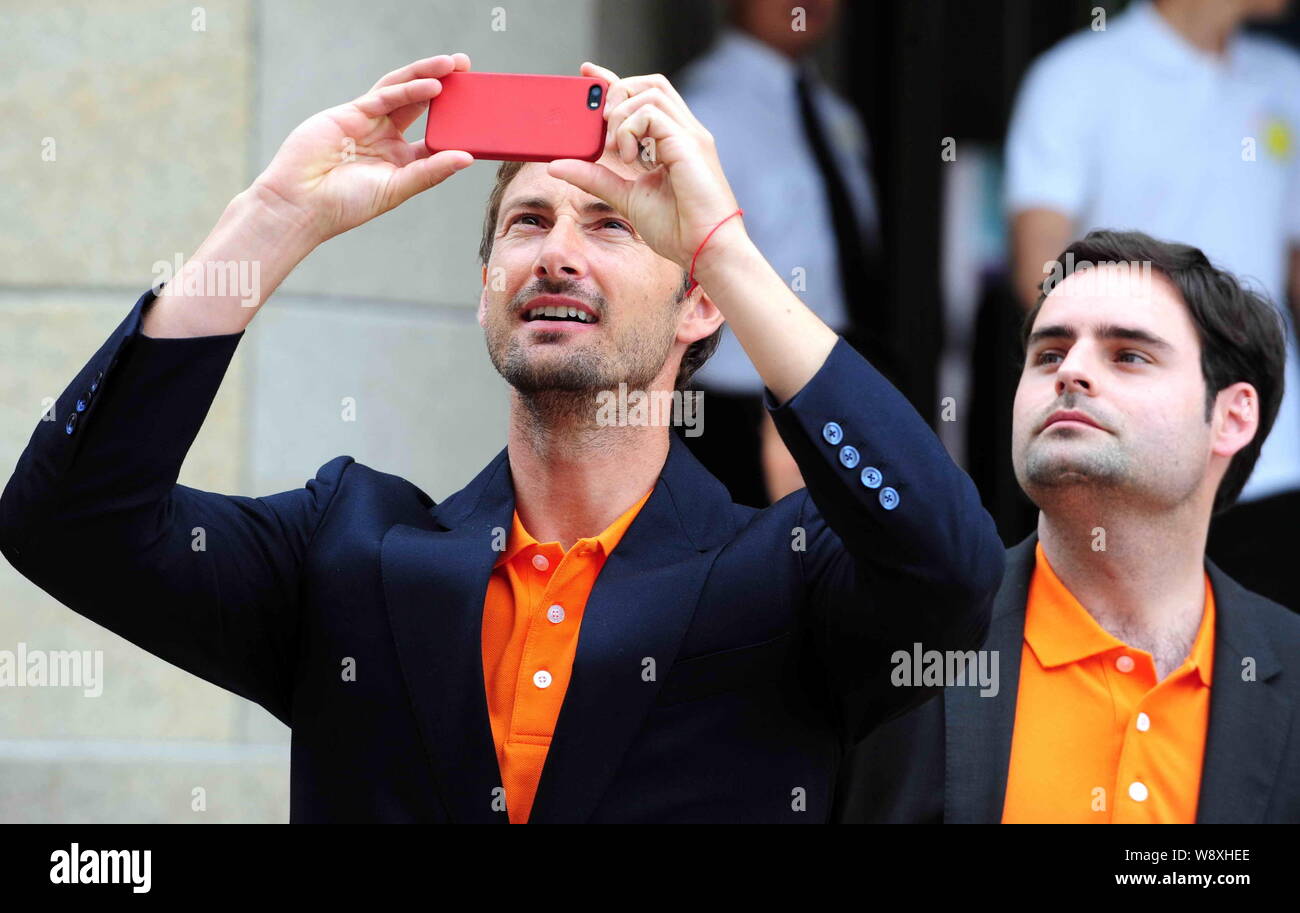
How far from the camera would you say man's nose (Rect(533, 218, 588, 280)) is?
3229 mm

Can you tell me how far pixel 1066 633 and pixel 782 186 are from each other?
2893mm

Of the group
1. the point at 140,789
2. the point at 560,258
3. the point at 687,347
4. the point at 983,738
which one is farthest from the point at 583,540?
the point at 140,789

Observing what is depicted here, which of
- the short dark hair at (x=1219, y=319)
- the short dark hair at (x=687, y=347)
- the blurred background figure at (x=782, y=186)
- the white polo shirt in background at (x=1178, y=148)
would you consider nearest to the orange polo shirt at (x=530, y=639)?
the short dark hair at (x=687, y=347)

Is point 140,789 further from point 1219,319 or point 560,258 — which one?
point 1219,319

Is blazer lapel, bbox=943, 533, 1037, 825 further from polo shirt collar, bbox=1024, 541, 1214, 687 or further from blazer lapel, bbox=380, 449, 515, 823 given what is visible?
blazer lapel, bbox=380, 449, 515, 823

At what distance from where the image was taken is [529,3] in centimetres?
612

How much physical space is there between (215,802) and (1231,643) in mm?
3075

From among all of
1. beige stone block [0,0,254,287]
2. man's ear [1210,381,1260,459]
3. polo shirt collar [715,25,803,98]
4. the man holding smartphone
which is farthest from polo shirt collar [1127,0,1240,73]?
the man holding smartphone

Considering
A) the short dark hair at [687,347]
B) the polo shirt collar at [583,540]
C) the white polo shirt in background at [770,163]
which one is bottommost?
the polo shirt collar at [583,540]

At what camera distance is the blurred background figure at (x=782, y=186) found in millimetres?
6199

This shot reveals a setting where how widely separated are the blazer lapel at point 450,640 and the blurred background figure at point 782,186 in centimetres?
290

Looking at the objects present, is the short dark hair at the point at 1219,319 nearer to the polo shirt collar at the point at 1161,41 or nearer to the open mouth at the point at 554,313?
the open mouth at the point at 554,313

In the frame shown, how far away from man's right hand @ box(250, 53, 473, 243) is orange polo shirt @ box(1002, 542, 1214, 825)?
1.55 m

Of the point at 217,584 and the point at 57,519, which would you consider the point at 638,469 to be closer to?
the point at 217,584
